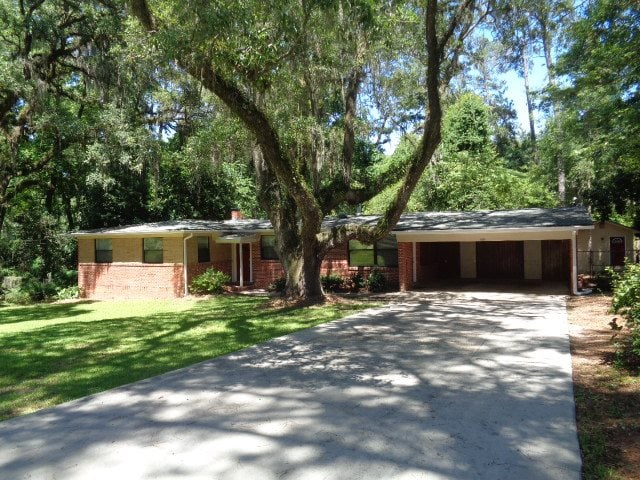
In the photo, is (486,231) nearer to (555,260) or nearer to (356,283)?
(356,283)

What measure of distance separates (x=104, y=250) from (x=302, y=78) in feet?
38.1

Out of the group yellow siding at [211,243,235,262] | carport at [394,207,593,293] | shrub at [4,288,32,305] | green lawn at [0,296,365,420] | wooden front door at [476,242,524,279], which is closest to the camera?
green lawn at [0,296,365,420]

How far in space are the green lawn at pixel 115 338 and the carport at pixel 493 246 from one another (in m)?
4.66

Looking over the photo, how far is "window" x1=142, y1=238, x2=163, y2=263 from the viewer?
19125 millimetres

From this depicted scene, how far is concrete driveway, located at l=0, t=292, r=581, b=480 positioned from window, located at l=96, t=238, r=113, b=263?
13360 millimetres

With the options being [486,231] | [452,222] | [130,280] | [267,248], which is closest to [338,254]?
[267,248]

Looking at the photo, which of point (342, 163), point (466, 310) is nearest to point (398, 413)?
point (466, 310)

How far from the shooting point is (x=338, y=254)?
18.8 metres

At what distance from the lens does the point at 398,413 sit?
5.26 meters

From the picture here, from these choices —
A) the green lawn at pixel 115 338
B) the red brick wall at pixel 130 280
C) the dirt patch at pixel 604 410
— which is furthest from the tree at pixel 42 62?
the dirt patch at pixel 604 410

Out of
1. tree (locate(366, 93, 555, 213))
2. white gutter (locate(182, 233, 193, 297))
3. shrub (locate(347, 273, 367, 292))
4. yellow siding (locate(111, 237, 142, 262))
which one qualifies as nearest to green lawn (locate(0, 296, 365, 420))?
white gutter (locate(182, 233, 193, 297))

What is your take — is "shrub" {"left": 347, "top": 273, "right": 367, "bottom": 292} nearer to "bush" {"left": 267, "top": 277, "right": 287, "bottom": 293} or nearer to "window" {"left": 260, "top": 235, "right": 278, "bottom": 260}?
"bush" {"left": 267, "top": 277, "right": 287, "bottom": 293}

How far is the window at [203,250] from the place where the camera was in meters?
19.8

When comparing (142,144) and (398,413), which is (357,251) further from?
(398,413)
